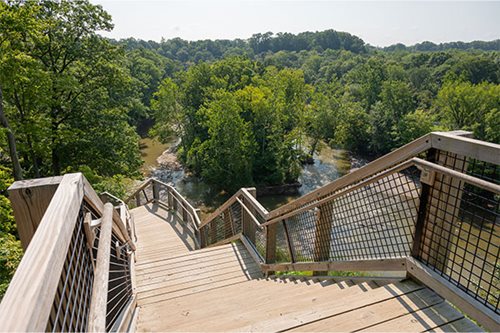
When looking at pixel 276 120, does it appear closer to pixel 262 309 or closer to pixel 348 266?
pixel 348 266

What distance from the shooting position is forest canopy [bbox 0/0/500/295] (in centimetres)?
821

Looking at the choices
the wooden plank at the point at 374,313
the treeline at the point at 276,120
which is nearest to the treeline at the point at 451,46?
the treeline at the point at 276,120

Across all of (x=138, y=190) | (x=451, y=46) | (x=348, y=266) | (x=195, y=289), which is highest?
(x=451, y=46)

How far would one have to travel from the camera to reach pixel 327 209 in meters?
3.06

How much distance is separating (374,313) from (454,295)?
456mm

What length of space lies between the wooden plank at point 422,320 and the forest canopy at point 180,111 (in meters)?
5.41

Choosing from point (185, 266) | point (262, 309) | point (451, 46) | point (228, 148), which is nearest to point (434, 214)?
point (262, 309)

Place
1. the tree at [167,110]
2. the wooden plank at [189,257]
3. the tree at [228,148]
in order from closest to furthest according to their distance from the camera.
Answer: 1. the wooden plank at [189,257]
2. the tree at [228,148]
3. the tree at [167,110]

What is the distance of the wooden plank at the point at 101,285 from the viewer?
1039 millimetres

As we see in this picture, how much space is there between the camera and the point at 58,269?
85 centimetres

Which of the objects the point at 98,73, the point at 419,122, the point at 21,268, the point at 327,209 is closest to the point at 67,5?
the point at 98,73

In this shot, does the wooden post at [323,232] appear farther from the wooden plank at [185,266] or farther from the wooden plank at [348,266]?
the wooden plank at [185,266]

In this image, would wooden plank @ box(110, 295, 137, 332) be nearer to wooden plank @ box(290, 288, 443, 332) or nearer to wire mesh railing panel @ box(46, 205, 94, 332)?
wire mesh railing panel @ box(46, 205, 94, 332)

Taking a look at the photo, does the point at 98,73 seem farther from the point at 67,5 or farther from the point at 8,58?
the point at 8,58
